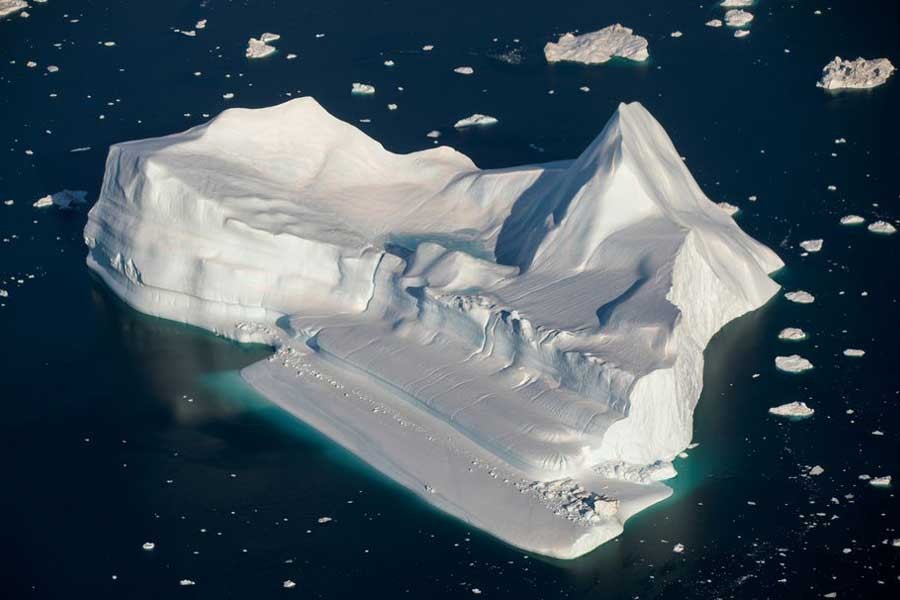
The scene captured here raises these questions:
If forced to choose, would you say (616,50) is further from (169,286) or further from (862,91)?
(169,286)

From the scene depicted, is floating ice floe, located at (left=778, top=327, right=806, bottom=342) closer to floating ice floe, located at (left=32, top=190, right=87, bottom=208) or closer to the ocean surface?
the ocean surface

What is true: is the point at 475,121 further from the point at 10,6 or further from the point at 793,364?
the point at 10,6

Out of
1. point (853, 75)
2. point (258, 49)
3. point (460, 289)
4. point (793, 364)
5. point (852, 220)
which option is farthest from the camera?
point (258, 49)

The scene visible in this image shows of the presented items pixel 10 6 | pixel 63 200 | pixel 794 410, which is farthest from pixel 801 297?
pixel 10 6

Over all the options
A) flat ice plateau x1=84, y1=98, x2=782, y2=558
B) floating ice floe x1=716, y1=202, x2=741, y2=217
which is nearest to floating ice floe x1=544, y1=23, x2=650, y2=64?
floating ice floe x1=716, y1=202, x2=741, y2=217

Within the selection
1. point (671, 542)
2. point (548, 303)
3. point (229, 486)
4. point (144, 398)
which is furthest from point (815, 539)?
point (144, 398)
